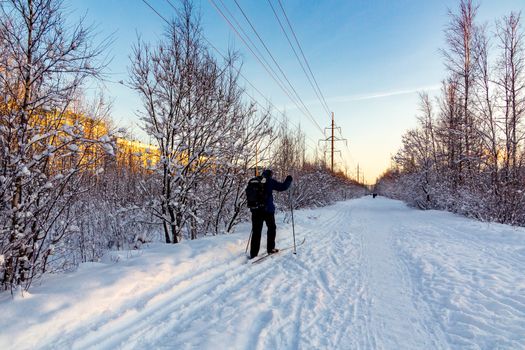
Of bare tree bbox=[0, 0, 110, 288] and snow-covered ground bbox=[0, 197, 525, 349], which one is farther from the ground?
bare tree bbox=[0, 0, 110, 288]

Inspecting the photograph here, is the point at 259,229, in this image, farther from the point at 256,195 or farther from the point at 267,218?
the point at 256,195

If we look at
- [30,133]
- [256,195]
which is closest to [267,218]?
[256,195]

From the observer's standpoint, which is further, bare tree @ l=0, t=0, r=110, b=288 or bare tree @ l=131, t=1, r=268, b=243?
bare tree @ l=131, t=1, r=268, b=243

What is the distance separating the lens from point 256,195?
6168 millimetres

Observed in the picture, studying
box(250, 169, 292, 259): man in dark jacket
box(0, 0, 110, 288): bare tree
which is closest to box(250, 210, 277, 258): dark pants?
box(250, 169, 292, 259): man in dark jacket

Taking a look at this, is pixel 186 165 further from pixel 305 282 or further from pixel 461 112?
pixel 461 112

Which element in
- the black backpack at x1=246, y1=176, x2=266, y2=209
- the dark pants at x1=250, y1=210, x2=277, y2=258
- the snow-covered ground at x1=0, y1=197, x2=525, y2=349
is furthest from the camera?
the black backpack at x1=246, y1=176, x2=266, y2=209

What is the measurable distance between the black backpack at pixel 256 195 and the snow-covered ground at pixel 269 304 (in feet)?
3.81

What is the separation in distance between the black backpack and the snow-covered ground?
3.81 ft

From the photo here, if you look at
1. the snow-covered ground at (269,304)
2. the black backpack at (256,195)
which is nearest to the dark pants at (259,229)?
the black backpack at (256,195)

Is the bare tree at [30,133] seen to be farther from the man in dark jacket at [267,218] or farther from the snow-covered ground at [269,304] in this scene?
the man in dark jacket at [267,218]

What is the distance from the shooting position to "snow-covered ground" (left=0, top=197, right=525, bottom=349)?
271 cm

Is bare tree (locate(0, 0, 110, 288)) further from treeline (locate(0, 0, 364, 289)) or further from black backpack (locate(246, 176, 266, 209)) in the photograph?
black backpack (locate(246, 176, 266, 209))

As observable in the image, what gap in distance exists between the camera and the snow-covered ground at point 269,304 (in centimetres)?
271
